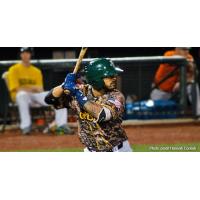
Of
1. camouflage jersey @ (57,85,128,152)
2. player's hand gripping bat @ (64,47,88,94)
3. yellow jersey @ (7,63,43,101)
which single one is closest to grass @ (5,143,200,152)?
camouflage jersey @ (57,85,128,152)

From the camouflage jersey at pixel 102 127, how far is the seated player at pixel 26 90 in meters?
0.99

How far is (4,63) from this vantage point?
252 inches

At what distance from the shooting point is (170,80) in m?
6.77

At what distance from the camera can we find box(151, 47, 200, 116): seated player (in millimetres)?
6473

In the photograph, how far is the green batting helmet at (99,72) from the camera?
519 cm

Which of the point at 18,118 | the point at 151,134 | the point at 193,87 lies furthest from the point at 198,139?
the point at 18,118

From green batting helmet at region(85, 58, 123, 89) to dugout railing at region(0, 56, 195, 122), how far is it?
0.67m

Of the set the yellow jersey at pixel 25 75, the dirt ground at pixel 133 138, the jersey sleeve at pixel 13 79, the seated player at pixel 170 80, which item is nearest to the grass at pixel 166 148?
the dirt ground at pixel 133 138

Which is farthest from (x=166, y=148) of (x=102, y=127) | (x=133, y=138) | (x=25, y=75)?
(x=25, y=75)

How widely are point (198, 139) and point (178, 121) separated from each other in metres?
0.64

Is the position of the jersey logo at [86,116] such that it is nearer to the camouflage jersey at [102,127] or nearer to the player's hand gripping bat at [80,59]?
the camouflage jersey at [102,127]

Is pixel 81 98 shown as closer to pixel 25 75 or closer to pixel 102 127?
pixel 102 127

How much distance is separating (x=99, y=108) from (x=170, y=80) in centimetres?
180

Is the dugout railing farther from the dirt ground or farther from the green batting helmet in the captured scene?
the green batting helmet
